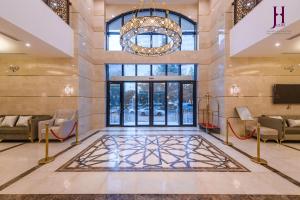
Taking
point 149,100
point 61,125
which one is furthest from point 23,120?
point 149,100

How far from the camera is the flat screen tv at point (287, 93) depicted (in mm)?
7996

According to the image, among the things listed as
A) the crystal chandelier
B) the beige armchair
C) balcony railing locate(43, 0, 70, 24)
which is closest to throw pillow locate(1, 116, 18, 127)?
the beige armchair

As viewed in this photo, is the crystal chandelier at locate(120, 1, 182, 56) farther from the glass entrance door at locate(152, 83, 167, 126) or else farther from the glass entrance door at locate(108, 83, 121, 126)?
the glass entrance door at locate(108, 83, 121, 126)

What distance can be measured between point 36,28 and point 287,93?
30.7 feet

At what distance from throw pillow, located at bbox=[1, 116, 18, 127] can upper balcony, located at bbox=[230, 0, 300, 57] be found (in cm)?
878

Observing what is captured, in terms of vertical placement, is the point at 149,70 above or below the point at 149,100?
above

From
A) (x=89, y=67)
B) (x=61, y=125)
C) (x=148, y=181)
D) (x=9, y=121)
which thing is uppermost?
(x=89, y=67)

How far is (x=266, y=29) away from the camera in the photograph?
5602 mm

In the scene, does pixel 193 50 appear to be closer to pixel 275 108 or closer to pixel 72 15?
pixel 275 108

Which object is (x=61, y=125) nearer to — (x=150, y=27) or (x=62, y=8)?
(x=62, y=8)

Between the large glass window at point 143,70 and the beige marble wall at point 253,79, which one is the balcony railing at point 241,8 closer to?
the beige marble wall at point 253,79

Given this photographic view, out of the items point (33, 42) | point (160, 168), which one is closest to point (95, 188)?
point (160, 168)

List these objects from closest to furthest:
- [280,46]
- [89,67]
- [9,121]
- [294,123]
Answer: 1. [280,46]
2. [294,123]
3. [9,121]
4. [89,67]

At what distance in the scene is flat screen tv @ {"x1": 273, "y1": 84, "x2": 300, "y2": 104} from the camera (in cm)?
800
